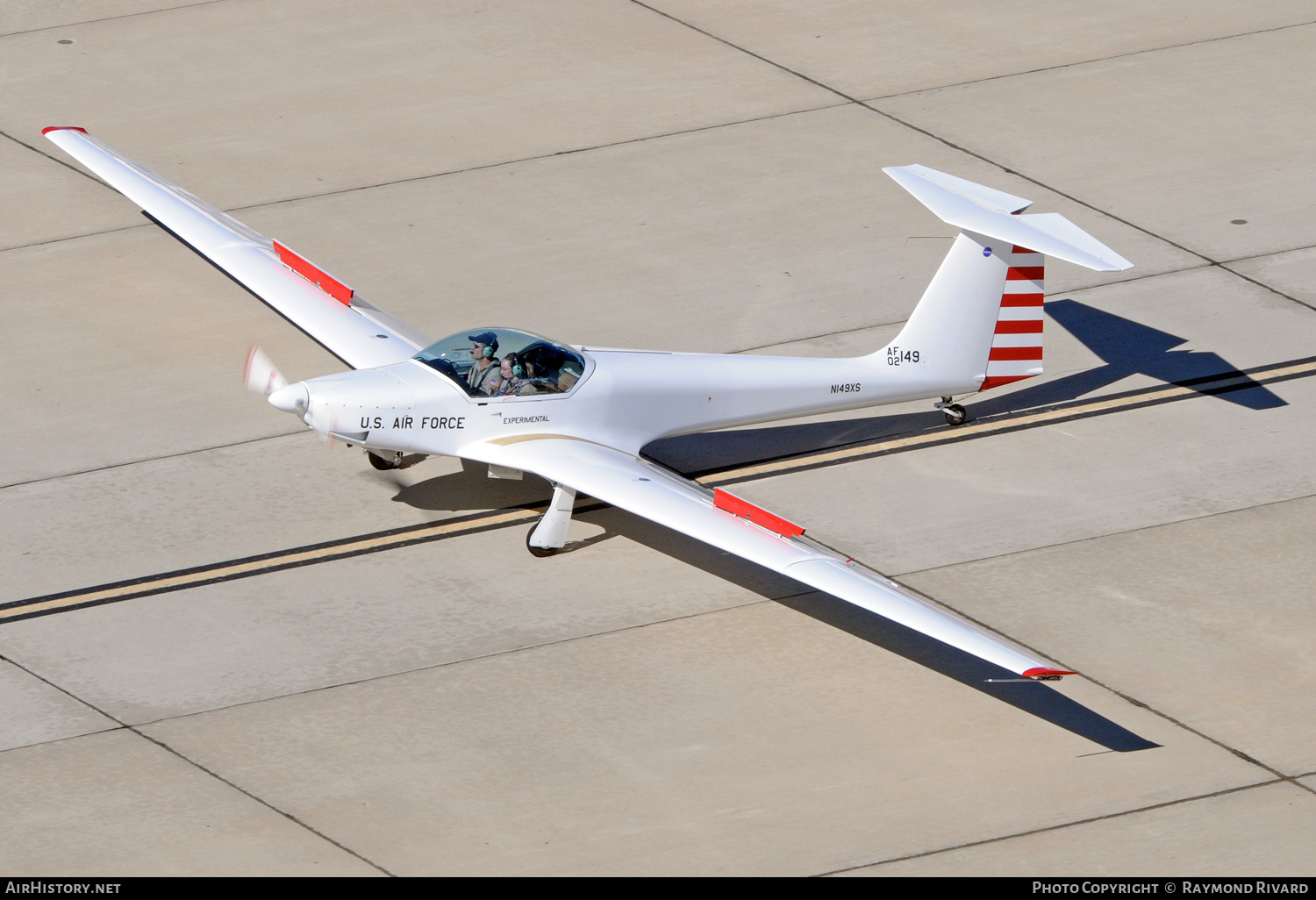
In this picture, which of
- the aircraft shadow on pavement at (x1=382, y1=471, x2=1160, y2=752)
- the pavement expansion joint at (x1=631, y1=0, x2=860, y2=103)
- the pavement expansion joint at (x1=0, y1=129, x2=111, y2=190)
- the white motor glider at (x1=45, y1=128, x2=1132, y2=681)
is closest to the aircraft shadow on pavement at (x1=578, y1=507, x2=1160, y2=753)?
the aircraft shadow on pavement at (x1=382, y1=471, x2=1160, y2=752)

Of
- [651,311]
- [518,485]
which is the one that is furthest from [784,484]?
[651,311]

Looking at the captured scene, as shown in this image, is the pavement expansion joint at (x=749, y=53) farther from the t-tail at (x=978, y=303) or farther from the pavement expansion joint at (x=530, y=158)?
the t-tail at (x=978, y=303)

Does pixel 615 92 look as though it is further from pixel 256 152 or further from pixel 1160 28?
pixel 1160 28

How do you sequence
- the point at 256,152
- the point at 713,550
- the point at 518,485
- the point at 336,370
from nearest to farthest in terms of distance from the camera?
the point at 713,550
the point at 518,485
the point at 336,370
the point at 256,152

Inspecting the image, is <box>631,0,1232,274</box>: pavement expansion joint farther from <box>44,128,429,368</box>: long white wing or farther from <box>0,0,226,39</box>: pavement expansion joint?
<box>44,128,429,368</box>: long white wing

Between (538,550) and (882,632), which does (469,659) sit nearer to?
(538,550)
